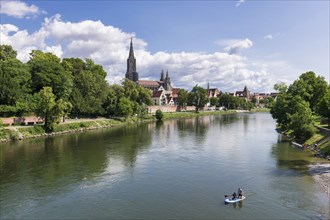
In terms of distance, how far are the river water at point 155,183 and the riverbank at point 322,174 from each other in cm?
74

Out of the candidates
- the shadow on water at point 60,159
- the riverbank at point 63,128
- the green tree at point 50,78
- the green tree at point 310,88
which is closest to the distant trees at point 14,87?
the green tree at point 50,78

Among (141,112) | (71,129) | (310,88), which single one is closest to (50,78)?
(71,129)

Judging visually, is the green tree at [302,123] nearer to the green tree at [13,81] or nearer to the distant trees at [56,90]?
the distant trees at [56,90]

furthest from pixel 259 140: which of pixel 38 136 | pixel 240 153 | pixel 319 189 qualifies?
pixel 38 136

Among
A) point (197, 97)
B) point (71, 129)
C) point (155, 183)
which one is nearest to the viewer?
point (155, 183)

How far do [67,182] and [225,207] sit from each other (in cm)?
1492

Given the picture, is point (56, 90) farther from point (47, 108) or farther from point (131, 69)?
point (131, 69)

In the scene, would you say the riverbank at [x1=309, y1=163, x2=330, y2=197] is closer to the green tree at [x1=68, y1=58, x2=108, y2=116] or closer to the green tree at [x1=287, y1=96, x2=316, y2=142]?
the green tree at [x1=287, y1=96, x2=316, y2=142]

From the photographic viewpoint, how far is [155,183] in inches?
1126

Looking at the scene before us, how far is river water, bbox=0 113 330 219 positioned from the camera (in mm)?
21841

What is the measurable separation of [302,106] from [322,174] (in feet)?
78.6

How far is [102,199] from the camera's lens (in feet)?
79.0

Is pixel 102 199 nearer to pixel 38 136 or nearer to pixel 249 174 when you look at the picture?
pixel 249 174

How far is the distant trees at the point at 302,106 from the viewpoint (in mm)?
49156
